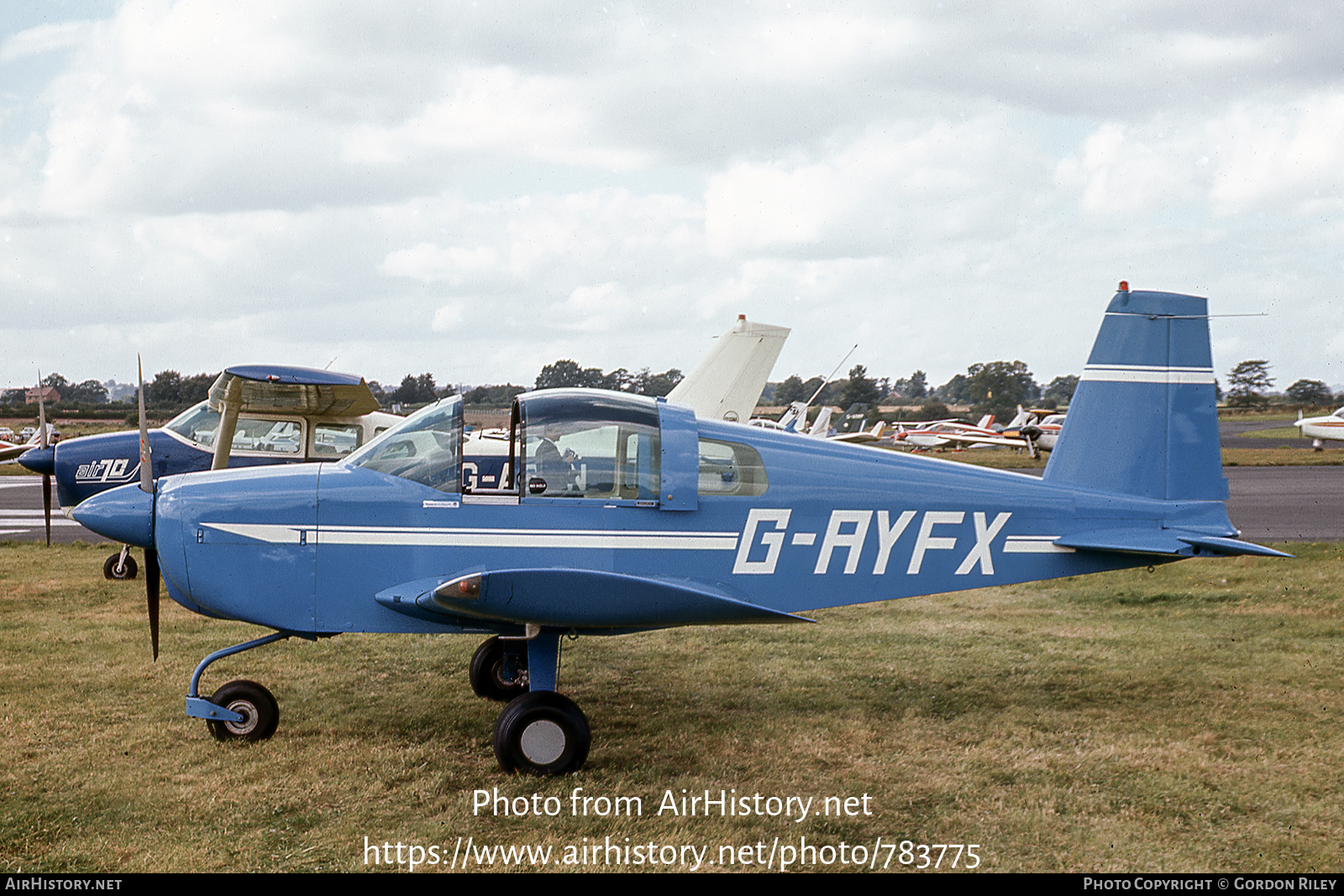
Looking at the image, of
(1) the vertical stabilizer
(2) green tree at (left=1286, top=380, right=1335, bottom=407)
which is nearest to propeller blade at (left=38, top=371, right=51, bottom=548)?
→ (1) the vertical stabilizer

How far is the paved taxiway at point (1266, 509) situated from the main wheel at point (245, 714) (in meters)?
6.85

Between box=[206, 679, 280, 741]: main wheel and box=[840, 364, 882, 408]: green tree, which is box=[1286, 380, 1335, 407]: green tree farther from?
box=[206, 679, 280, 741]: main wheel

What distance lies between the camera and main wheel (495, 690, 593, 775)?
502 cm

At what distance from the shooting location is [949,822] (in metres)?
4.50

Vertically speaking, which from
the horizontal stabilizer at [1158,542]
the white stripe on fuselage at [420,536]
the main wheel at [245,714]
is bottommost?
the main wheel at [245,714]

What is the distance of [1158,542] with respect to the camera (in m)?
5.86

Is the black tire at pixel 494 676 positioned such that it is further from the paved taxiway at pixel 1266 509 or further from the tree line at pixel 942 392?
the tree line at pixel 942 392

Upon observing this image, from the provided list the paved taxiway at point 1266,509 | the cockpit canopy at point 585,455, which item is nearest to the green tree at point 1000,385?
the paved taxiway at point 1266,509

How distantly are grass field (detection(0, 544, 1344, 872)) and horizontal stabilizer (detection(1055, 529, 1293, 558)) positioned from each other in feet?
3.66

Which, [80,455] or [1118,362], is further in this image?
[80,455]

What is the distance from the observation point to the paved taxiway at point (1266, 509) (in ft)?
48.5
